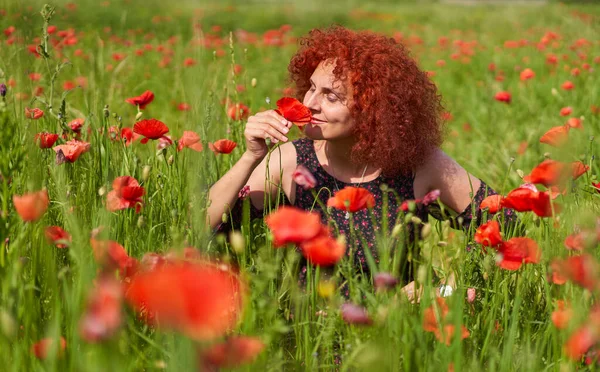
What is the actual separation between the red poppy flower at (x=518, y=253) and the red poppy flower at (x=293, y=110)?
0.58 m

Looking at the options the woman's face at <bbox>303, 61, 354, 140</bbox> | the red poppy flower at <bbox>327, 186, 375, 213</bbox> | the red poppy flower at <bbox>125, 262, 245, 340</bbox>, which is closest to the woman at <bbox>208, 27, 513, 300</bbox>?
the woman's face at <bbox>303, 61, 354, 140</bbox>

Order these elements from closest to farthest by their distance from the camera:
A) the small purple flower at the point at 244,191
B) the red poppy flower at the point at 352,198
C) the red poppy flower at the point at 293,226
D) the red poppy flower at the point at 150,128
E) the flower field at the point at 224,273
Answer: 1. the flower field at the point at 224,273
2. the red poppy flower at the point at 293,226
3. the red poppy flower at the point at 352,198
4. the red poppy flower at the point at 150,128
5. the small purple flower at the point at 244,191

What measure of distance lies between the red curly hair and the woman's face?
→ 23 millimetres

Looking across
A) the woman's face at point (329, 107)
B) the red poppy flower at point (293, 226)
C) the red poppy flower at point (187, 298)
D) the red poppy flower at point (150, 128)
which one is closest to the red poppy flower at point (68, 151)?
the red poppy flower at point (150, 128)

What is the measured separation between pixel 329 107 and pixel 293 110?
327 mm

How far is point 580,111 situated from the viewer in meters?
3.89

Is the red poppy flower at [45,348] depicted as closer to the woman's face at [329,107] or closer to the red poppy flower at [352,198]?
the red poppy flower at [352,198]

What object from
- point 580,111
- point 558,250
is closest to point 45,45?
point 558,250

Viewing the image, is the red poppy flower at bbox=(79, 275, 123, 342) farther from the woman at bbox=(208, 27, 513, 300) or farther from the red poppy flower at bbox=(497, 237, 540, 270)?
the woman at bbox=(208, 27, 513, 300)

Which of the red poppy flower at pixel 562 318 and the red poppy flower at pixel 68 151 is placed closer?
the red poppy flower at pixel 562 318

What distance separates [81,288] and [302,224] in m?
0.36

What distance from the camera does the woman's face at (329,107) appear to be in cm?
200

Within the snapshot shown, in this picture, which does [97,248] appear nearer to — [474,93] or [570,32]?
[474,93]

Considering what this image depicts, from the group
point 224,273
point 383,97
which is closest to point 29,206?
point 224,273
